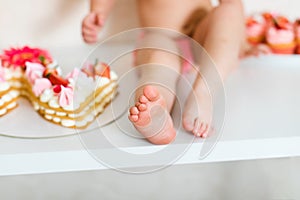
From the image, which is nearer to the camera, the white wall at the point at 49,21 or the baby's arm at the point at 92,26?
the baby's arm at the point at 92,26

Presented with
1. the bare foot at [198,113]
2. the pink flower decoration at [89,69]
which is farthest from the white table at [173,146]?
→ the pink flower decoration at [89,69]

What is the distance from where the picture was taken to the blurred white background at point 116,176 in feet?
3.45

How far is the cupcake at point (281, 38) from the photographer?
1051 millimetres

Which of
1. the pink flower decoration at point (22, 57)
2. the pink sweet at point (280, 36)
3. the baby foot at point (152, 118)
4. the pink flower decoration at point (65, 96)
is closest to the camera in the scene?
the baby foot at point (152, 118)

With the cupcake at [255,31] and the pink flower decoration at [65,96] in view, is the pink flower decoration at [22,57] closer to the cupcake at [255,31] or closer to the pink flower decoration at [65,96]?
the pink flower decoration at [65,96]

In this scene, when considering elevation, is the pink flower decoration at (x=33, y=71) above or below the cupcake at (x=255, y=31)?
below

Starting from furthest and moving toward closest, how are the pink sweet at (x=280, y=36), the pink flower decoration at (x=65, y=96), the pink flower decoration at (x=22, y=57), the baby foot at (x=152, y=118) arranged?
the pink sweet at (x=280, y=36) → the pink flower decoration at (x=22, y=57) → the pink flower decoration at (x=65, y=96) → the baby foot at (x=152, y=118)

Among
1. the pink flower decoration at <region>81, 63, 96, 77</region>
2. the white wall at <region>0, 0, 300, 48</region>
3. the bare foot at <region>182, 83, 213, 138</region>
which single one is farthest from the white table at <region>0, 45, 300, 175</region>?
the white wall at <region>0, 0, 300, 48</region>

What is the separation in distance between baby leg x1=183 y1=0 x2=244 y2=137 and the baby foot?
0.16 feet

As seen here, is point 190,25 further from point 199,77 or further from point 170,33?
point 199,77

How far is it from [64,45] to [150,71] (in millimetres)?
364

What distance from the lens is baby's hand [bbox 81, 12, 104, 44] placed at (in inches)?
35.9

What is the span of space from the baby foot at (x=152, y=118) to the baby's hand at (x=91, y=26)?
26cm

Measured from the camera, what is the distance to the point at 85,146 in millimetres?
723
